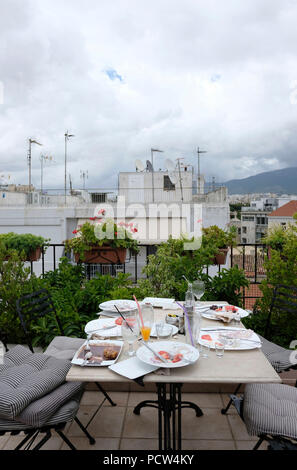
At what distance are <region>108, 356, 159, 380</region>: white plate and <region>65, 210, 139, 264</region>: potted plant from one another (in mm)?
1973

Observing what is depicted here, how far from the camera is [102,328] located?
2123 mm

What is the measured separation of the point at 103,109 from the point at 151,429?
9.81 meters

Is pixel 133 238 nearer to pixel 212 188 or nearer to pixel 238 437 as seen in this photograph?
pixel 238 437

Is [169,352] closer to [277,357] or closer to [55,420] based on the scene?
[55,420]

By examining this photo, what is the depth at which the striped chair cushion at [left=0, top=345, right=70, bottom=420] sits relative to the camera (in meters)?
1.63

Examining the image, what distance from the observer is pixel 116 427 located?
7.55 feet

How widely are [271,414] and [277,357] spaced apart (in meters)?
0.69

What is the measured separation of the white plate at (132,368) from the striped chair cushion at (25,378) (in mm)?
491

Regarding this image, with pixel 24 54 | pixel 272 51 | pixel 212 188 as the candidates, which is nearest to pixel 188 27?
pixel 272 51

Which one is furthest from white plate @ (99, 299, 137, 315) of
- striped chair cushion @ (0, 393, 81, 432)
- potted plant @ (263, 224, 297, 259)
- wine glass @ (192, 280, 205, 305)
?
potted plant @ (263, 224, 297, 259)

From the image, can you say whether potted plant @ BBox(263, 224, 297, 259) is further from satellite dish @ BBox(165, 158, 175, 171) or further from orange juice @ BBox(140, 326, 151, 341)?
satellite dish @ BBox(165, 158, 175, 171)

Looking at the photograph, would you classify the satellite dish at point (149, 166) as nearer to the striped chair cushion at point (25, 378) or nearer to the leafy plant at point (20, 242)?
the leafy plant at point (20, 242)

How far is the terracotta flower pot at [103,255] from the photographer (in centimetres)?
358

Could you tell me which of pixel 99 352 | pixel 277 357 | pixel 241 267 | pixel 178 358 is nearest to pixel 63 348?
pixel 99 352
